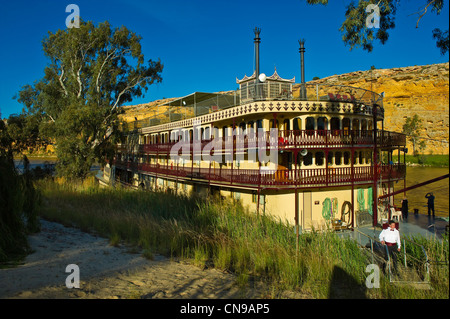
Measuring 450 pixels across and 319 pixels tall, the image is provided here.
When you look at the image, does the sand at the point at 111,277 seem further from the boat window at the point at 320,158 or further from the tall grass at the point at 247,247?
the boat window at the point at 320,158

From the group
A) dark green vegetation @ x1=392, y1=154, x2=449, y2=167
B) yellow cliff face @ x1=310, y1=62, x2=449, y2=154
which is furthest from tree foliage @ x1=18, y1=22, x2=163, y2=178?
yellow cliff face @ x1=310, y1=62, x2=449, y2=154

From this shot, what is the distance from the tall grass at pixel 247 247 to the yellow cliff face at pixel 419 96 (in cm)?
8031

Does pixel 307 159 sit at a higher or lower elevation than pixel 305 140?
lower

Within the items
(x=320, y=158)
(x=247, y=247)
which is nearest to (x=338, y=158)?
(x=320, y=158)

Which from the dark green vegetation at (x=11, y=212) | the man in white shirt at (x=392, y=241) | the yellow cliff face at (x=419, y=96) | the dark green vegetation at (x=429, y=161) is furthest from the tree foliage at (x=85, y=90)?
the yellow cliff face at (x=419, y=96)

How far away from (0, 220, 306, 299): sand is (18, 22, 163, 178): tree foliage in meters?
19.1

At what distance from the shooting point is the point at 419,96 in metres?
89.1

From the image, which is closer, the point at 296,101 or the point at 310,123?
the point at 296,101

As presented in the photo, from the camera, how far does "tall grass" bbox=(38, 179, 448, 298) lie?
8.80 meters

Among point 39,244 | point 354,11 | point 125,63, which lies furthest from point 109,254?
point 125,63

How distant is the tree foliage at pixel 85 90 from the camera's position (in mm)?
29453

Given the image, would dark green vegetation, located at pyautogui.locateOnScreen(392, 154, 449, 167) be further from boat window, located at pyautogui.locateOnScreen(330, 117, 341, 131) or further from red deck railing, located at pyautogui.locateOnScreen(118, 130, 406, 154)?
boat window, located at pyautogui.locateOnScreen(330, 117, 341, 131)

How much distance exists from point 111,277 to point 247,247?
14.7 feet

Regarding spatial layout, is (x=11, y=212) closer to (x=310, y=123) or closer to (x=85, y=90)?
(x=310, y=123)
